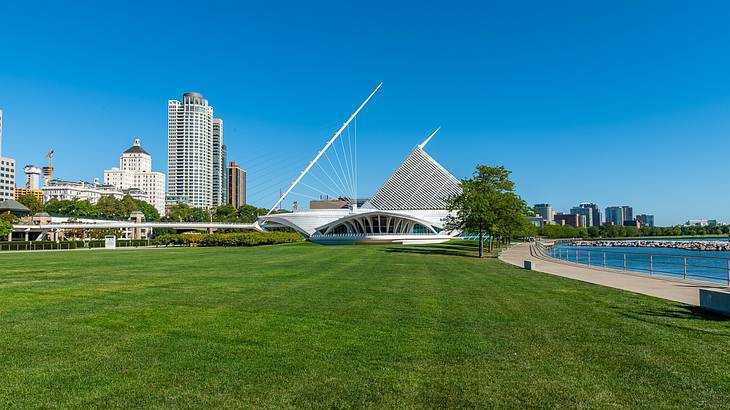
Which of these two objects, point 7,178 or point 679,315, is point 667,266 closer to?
point 679,315

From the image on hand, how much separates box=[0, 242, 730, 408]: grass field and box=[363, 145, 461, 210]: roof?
269 feet

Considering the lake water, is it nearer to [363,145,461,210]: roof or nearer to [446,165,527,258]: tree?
[446,165,527,258]: tree

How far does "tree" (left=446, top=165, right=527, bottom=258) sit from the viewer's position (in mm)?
36447

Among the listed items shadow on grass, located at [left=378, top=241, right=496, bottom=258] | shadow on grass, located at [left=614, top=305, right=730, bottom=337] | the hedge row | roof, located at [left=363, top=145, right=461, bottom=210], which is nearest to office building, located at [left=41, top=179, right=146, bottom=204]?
roof, located at [left=363, top=145, right=461, bottom=210]

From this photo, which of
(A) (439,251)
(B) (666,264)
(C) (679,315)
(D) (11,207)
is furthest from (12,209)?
(C) (679,315)

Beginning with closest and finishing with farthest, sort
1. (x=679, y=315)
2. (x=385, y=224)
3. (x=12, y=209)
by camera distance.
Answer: (x=679, y=315), (x=385, y=224), (x=12, y=209)

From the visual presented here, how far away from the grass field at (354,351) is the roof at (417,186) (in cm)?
8212

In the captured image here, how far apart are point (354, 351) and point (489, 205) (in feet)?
105

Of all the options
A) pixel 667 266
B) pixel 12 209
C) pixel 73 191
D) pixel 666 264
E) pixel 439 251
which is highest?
pixel 73 191

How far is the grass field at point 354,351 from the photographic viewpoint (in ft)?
17.1

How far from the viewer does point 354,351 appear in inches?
271

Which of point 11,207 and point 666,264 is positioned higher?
point 11,207

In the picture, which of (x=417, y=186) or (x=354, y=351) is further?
(x=417, y=186)

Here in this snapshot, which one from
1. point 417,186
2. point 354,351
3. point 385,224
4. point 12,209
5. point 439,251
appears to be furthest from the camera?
point 12,209
